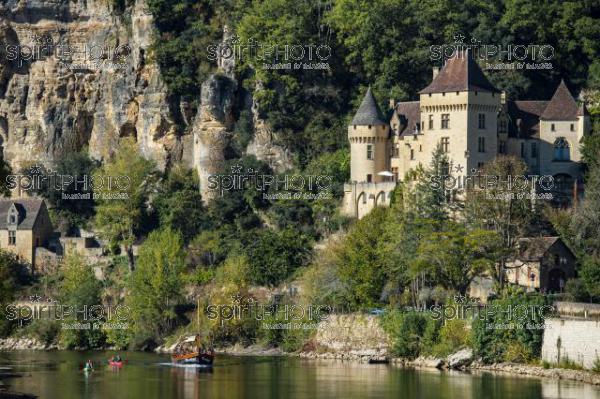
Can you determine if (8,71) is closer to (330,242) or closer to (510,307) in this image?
(330,242)

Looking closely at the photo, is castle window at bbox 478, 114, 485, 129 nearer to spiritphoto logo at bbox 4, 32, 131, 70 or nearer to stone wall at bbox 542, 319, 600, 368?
stone wall at bbox 542, 319, 600, 368

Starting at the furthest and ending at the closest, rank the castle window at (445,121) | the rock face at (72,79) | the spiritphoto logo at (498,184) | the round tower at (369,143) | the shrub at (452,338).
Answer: the rock face at (72,79), the round tower at (369,143), the castle window at (445,121), the spiritphoto logo at (498,184), the shrub at (452,338)

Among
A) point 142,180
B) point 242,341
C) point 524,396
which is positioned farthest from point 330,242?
point 524,396

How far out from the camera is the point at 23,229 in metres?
114

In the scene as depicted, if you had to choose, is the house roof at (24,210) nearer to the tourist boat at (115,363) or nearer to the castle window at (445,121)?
the tourist boat at (115,363)

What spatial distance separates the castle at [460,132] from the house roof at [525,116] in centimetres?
5

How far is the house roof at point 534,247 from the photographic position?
95312 millimetres

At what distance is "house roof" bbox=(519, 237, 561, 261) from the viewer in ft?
313

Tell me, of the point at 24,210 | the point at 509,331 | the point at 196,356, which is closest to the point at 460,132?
the point at 509,331

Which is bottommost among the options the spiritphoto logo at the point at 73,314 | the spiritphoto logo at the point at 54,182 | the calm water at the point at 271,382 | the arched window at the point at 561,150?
the calm water at the point at 271,382

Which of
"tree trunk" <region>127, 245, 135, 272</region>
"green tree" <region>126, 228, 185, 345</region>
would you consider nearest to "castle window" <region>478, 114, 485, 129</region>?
"green tree" <region>126, 228, 185, 345</region>

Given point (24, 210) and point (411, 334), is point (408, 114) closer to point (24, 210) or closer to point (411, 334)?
point (411, 334)

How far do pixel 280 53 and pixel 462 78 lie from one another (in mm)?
15049

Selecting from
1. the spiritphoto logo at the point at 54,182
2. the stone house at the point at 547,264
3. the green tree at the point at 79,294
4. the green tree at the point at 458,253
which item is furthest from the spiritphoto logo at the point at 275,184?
the stone house at the point at 547,264
